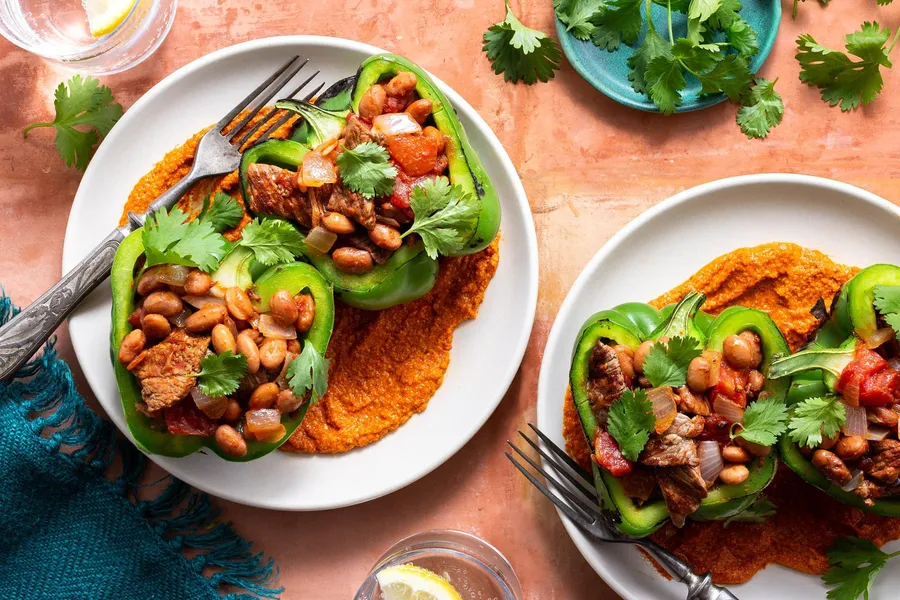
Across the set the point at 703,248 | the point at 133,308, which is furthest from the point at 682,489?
the point at 133,308

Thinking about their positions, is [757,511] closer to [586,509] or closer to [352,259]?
[586,509]

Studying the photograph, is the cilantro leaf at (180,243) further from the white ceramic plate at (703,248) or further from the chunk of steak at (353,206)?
the white ceramic plate at (703,248)

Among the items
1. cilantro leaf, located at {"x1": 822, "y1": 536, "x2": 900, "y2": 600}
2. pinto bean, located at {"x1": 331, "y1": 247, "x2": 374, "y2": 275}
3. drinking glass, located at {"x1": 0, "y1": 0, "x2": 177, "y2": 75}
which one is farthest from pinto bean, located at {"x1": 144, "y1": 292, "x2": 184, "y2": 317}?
cilantro leaf, located at {"x1": 822, "y1": 536, "x2": 900, "y2": 600}

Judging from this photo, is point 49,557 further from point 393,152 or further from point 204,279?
point 393,152

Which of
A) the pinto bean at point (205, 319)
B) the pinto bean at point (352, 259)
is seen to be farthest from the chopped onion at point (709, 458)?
the pinto bean at point (205, 319)

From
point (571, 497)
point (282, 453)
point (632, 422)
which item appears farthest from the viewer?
point (282, 453)

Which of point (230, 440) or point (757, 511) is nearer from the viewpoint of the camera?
point (230, 440)

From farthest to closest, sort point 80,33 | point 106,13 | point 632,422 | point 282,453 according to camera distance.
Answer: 1. point 80,33
2. point 106,13
3. point 282,453
4. point 632,422
